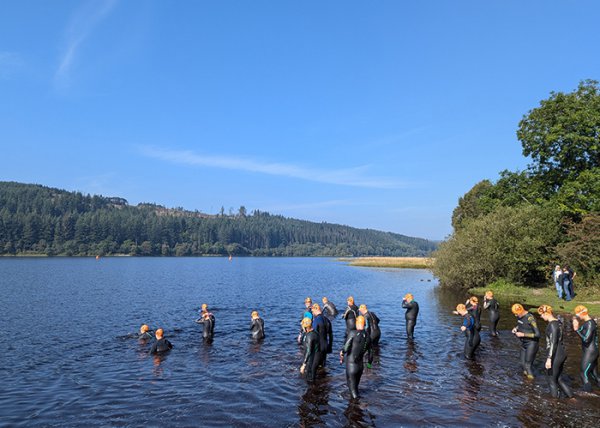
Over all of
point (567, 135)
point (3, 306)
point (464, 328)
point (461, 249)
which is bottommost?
point (3, 306)

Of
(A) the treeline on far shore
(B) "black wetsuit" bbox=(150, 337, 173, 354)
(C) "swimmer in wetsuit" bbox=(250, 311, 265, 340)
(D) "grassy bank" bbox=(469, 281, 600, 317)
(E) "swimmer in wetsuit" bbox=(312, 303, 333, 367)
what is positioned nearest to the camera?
(E) "swimmer in wetsuit" bbox=(312, 303, 333, 367)

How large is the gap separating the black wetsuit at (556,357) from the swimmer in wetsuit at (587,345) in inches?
33.5

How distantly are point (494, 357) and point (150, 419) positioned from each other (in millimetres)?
15406

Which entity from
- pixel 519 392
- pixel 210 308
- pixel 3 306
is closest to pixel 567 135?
pixel 519 392

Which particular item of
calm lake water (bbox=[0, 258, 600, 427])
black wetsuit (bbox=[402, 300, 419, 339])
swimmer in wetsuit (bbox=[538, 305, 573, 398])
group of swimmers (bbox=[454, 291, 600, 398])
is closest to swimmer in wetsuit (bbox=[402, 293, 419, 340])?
black wetsuit (bbox=[402, 300, 419, 339])

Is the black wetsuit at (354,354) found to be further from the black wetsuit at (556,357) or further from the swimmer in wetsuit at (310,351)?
the black wetsuit at (556,357)

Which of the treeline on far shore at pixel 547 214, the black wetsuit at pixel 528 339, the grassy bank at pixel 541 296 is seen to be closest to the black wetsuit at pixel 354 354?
the black wetsuit at pixel 528 339

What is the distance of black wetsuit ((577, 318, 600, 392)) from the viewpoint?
44.7ft

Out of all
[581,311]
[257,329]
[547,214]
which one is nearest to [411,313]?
[257,329]

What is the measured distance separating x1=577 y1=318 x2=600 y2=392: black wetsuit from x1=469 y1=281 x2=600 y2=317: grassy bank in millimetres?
16262

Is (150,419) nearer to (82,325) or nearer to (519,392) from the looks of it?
(519,392)

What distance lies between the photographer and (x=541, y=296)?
37875mm

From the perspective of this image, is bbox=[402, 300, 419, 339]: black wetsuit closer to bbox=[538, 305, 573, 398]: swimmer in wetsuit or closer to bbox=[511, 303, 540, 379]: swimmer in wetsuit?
bbox=[511, 303, 540, 379]: swimmer in wetsuit

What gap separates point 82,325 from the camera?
29516mm
